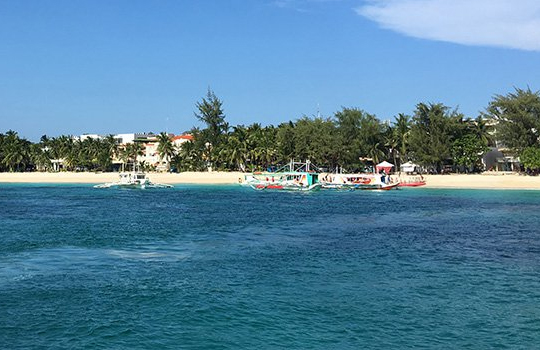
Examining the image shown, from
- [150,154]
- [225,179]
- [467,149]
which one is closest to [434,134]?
[467,149]

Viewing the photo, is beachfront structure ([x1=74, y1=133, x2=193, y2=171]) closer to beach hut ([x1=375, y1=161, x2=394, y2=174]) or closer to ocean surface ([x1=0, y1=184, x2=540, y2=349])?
beach hut ([x1=375, y1=161, x2=394, y2=174])

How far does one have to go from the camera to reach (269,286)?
830 inches

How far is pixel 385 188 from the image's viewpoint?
293ft

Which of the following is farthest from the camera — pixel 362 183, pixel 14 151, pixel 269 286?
pixel 14 151

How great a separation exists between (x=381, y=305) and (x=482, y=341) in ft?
13.0

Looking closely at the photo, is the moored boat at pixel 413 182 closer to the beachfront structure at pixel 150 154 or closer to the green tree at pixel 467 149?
the green tree at pixel 467 149

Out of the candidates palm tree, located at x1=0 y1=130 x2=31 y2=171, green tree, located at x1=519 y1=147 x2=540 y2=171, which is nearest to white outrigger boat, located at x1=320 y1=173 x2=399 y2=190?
green tree, located at x1=519 y1=147 x2=540 y2=171

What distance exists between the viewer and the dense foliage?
321 feet

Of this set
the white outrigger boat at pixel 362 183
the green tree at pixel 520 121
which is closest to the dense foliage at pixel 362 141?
the green tree at pixel 520 121

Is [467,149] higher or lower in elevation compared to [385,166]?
higher

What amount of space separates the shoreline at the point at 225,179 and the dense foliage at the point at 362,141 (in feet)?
12.3

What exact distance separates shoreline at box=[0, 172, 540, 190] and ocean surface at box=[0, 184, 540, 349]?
51.8m

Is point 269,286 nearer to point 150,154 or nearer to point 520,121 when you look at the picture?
point 520,121

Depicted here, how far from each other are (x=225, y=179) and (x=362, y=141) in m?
27.7
